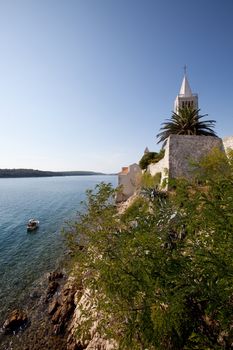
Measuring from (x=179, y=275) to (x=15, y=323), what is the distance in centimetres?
1080

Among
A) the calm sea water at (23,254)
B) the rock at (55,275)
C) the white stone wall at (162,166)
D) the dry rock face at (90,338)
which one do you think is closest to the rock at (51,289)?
the rock at (55,275)

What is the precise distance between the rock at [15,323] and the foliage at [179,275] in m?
7.16

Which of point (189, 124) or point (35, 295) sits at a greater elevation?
point (189, 124)

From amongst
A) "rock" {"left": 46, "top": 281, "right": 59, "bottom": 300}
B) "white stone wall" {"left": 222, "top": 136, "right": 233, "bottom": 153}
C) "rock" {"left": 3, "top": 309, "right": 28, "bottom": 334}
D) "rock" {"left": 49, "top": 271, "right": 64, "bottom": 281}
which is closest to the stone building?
"white stone wall" {"left": 222, "top": 136, "right": 233, "bottom": 153}

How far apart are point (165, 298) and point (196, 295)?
758 millimetres

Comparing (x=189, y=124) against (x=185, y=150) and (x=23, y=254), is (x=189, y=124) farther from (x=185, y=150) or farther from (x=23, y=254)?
(x=23, y=254)

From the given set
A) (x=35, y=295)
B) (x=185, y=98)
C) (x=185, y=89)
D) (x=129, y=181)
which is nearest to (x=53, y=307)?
(x=35, y=295)

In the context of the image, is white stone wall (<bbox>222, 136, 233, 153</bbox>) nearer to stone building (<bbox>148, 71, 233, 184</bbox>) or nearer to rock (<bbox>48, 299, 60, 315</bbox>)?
stone building (<bbox>148, 71, 233, 184</bbox>)

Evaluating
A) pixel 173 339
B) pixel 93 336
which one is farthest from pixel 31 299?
pixel 173 339

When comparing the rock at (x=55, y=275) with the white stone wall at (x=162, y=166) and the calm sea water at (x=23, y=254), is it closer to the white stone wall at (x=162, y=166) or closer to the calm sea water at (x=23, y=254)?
the calm sea water at (x=23, y=254)

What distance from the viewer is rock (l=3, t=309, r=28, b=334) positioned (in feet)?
35.3

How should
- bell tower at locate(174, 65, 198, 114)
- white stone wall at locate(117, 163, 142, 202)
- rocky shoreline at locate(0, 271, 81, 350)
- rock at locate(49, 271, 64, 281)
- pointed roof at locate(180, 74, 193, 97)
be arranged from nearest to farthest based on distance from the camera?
1. rocky shoreline at locate(0, 271, 81, 350)
2. rock at locate(49, 271, 64, 281)
3. white stone wall at locate(117, 163, 142, 202)
4. bell tower at locate(174, 65, 198, 114)
5. pointed roof at locate(180, 74, 193, 97)

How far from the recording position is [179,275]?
14.5ft

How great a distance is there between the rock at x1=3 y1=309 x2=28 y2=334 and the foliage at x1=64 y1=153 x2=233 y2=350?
7162 mm
